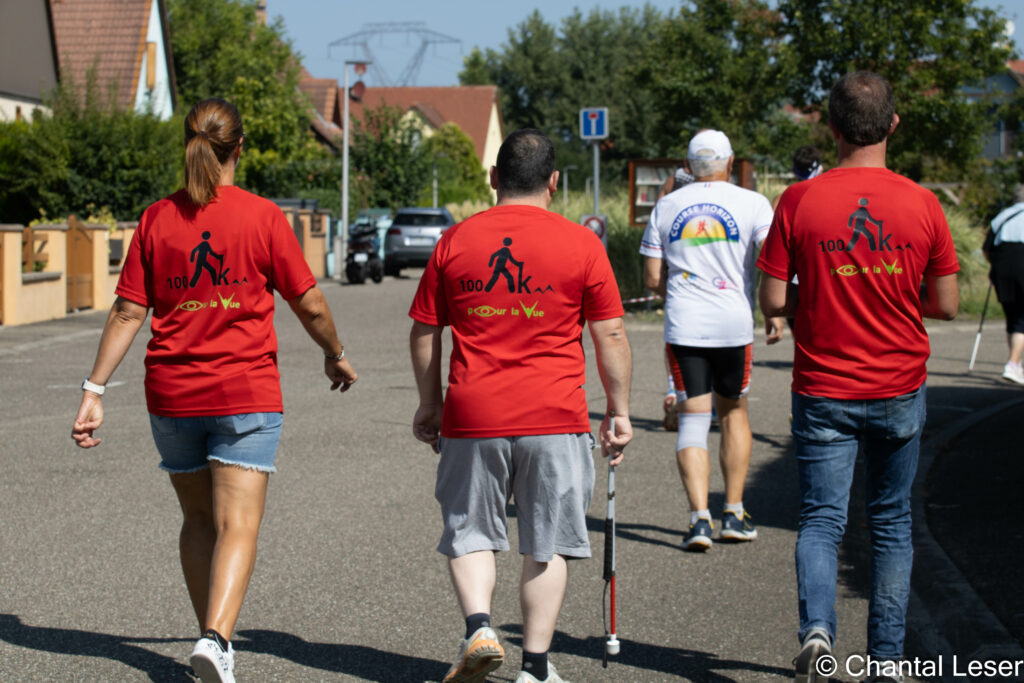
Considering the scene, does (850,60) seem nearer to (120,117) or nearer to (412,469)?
(120,117)

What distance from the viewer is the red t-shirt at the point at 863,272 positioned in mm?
3838

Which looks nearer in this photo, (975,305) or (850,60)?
(975,305)

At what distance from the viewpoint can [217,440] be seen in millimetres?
3889

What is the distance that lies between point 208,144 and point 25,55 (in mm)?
30154

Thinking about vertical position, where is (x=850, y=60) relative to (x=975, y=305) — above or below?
above

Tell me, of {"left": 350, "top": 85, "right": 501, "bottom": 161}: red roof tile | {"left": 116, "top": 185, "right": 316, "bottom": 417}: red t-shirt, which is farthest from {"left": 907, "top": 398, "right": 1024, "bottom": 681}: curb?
{"left": 350, "top": 85, "right": 501, "bottom": 161}: red roof tile

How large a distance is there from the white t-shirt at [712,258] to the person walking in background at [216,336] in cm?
252

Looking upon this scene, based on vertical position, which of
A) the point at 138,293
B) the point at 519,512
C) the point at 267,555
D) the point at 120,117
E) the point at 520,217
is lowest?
the point at 267,555

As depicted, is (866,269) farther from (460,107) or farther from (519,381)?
(460,107)

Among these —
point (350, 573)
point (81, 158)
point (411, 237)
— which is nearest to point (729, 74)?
point (411, 237)

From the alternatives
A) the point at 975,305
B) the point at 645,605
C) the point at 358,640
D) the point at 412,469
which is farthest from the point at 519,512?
the point at 975,305

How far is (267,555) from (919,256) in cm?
330

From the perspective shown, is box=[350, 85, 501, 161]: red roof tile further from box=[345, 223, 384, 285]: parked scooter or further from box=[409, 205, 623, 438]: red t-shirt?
box=[409, 205, 623, 438]: red t-shirt

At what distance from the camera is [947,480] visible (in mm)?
7391
